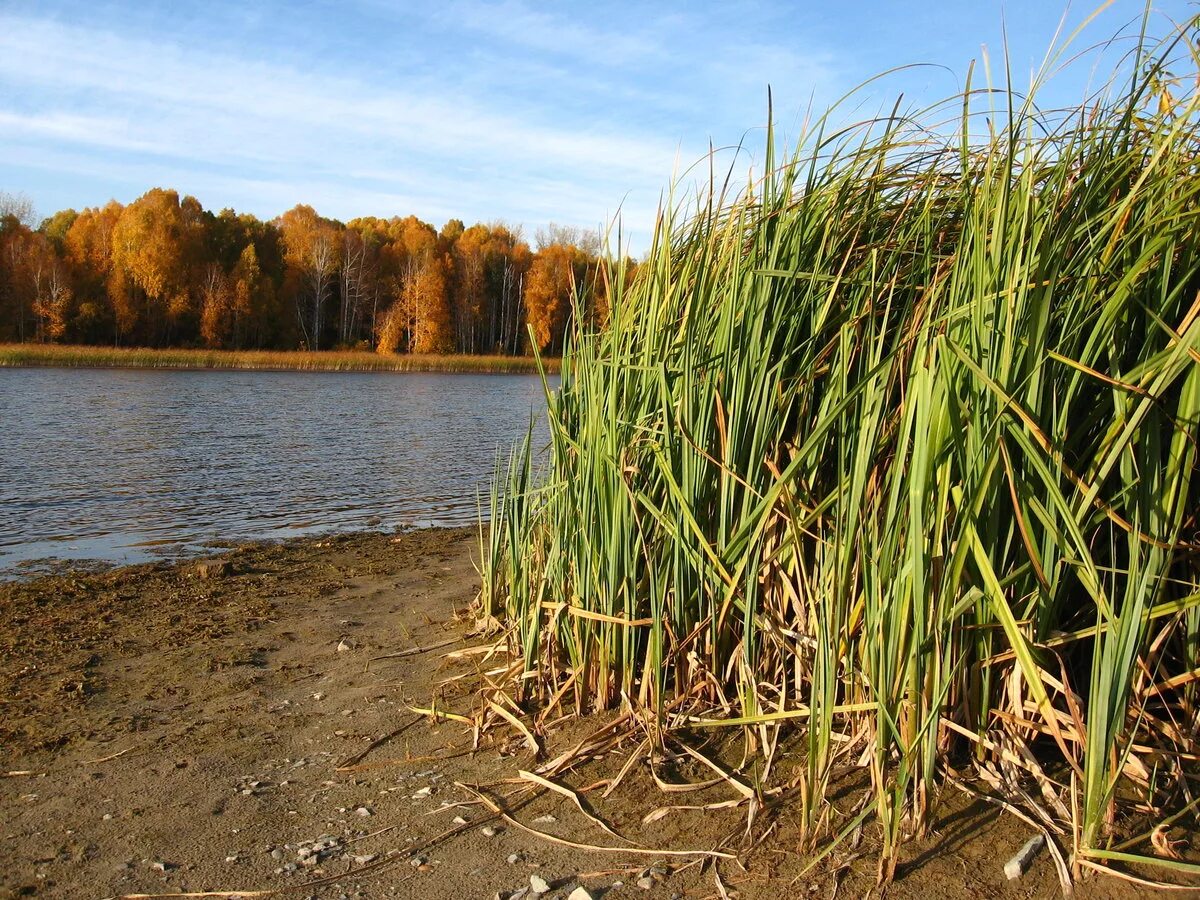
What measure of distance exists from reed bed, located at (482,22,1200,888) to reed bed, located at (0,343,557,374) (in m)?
41.8

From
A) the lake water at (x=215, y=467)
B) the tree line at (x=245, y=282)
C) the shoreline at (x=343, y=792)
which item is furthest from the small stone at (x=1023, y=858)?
the tree line at (x=245, y=282)

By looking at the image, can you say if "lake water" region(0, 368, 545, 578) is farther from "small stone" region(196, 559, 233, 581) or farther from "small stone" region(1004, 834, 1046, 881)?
"small stone" region(1004, 834, 1046, 881)

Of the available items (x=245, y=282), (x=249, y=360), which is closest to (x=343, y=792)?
(x=249, y=360)

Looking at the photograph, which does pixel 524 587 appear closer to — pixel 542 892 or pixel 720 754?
pixel 720 754

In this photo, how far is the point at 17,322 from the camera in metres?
57.5

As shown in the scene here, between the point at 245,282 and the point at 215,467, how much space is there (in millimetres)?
51453

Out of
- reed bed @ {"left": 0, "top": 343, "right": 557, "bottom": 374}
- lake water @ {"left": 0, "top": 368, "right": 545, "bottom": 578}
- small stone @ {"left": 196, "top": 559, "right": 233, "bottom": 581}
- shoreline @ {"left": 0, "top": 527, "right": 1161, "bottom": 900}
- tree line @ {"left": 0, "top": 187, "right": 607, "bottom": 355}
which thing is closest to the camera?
shoreline @ {"left": 0, "top": 527, "right": 1161, "bottom": 900}

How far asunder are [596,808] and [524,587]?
128 centimetres

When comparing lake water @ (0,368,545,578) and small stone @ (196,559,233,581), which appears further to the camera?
lake water @ (0,368,545,578)

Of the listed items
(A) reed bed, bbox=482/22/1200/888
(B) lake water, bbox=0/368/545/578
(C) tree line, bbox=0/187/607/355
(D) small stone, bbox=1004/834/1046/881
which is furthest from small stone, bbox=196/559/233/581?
(C) tree line, bbox=0/187/607/355

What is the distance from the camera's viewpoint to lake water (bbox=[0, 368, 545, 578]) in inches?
381

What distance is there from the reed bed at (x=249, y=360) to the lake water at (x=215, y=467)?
16407 millimetres

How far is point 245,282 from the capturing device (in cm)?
6159

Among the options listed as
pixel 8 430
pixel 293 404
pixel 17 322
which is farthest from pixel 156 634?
pixel 17 322
